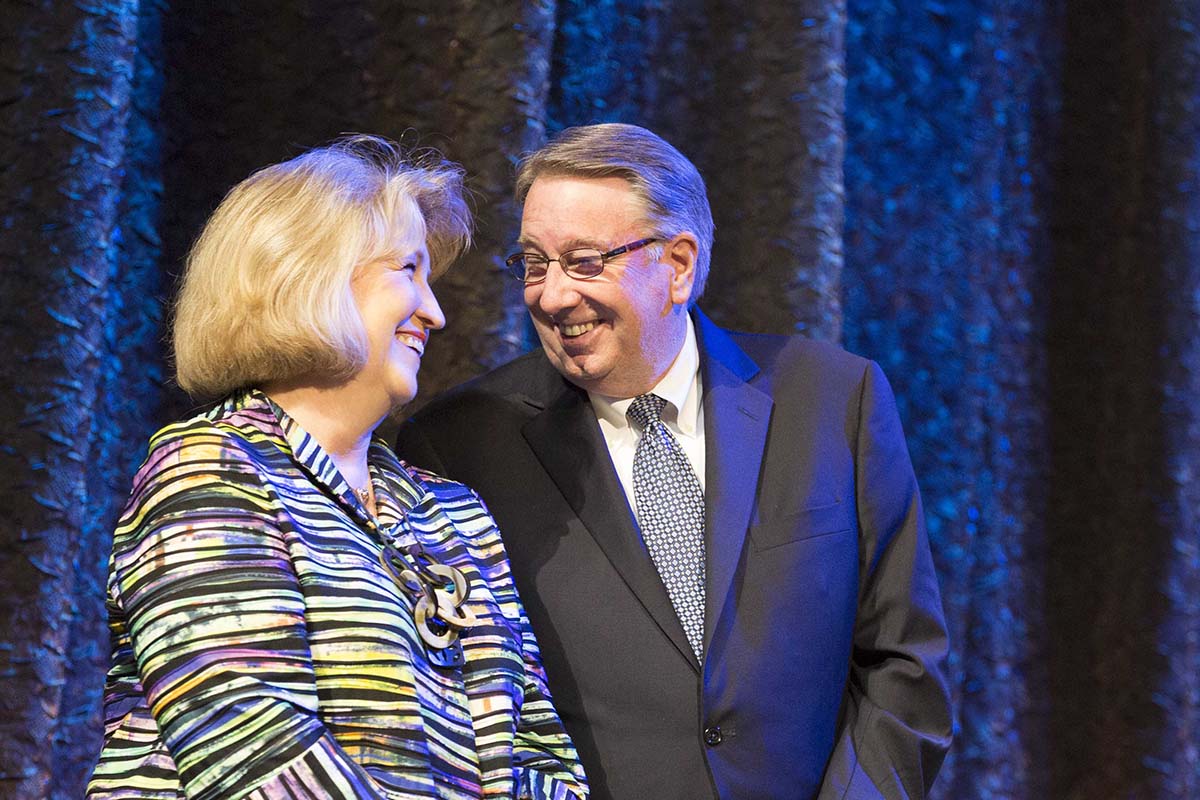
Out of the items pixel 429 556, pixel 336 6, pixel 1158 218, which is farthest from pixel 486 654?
pixel 1158 218

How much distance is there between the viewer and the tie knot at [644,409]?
2.10m

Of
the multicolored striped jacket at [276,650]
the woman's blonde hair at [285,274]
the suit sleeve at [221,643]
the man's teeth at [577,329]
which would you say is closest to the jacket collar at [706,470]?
the man's teeth at [577,329]

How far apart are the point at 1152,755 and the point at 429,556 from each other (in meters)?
1.89

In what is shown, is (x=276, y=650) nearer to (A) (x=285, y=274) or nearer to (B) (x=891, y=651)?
(A) (x=285, y=274)

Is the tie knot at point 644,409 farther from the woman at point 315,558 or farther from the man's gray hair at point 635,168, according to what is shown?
the woman at point 315,558

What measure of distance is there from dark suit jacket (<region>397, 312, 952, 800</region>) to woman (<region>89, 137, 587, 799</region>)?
0.15 metres

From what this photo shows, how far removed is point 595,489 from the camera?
2012 millimetres

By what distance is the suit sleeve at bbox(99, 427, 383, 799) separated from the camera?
1.38 metres

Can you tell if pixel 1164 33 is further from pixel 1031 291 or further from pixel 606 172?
pixel 606 172

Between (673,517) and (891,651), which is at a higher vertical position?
(673,517)

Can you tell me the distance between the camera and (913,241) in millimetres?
2875

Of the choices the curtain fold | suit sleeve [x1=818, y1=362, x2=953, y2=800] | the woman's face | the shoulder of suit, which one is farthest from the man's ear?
the curtain fold

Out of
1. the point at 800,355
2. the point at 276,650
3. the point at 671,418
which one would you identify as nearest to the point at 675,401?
the point at 671,418

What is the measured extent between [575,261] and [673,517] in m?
0.41
